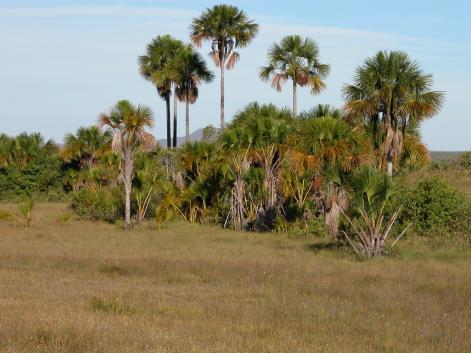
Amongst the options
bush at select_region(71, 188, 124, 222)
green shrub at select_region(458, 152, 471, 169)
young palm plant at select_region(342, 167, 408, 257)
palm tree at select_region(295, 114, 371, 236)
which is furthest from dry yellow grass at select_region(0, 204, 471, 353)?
green shrub at select_region(458, 152, 471, 169)

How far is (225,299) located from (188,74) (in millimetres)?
37513

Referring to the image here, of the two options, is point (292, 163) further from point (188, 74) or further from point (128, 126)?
point (188, 74)

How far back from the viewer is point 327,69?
1681 inches

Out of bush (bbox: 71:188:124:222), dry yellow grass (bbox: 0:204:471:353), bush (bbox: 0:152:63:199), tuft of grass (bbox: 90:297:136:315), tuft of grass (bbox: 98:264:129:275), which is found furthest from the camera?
bush (bbox: 0:152:63:199)

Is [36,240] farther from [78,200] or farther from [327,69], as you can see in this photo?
[327,69]

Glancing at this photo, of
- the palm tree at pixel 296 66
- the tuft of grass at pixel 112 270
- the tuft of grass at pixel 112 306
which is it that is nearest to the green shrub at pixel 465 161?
the palm tree at pixel 296 66

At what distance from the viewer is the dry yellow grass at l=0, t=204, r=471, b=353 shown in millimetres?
9477

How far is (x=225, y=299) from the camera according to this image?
1373 centimetres

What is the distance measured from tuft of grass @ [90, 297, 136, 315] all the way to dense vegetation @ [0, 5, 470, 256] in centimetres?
1044

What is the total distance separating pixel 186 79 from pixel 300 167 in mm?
26502

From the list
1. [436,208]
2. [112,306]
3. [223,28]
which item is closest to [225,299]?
[112,306]

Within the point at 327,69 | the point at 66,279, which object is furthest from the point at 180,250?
the point at 327,69

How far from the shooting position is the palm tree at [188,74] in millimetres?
49312

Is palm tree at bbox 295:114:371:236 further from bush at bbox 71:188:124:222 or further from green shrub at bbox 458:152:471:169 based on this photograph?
green shrub at bbox 458:152:471:169
